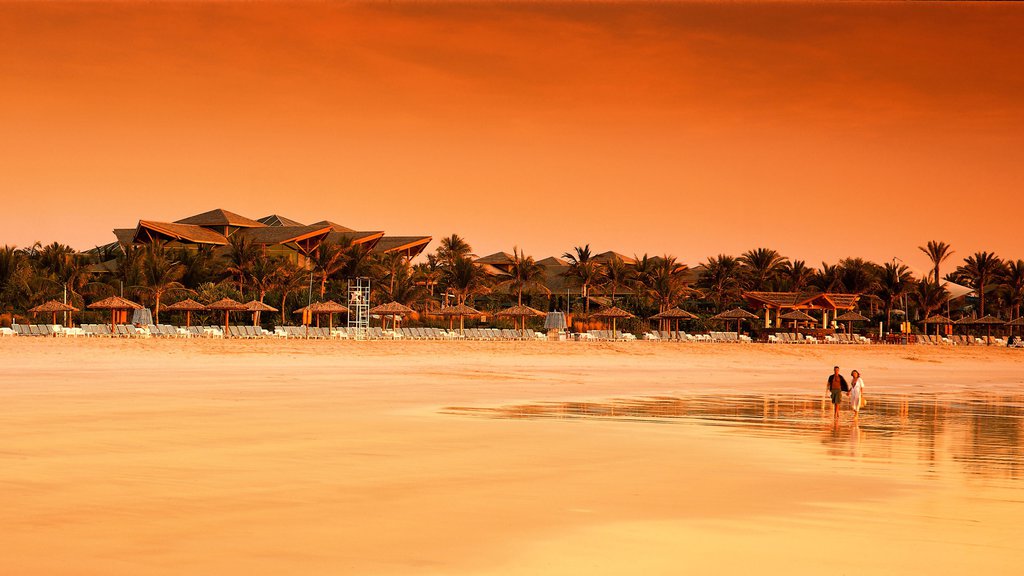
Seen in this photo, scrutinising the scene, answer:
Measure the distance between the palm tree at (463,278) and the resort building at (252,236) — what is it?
7048 mm

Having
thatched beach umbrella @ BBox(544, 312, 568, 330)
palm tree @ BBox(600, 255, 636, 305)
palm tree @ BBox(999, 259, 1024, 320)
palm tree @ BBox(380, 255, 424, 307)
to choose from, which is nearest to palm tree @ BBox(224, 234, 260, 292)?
palm tree @ BBox(380, 255, 424, 307)

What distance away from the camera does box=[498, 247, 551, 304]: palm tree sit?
68.1m

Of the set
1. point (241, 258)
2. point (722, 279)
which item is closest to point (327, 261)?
point (241, 258)

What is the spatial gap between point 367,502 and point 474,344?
31.7 metres

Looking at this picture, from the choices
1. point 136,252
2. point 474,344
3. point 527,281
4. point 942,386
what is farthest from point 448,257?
point 942,386

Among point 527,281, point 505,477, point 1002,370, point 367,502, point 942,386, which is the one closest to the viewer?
point 367,502

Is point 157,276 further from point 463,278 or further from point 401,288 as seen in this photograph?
point 463,278

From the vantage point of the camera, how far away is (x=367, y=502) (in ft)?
28.0

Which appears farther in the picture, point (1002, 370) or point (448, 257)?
point (448, 257)

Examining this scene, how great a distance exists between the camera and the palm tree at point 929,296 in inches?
2813

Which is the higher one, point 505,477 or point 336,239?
point 336,239

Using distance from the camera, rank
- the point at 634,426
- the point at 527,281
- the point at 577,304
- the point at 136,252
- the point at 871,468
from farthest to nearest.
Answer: the point at 577,304
the point at 527,281
the point at 136,252
the point at 634,426
the point at 871,468

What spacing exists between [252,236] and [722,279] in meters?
30.7

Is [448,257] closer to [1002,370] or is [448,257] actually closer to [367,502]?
[1002,370]
